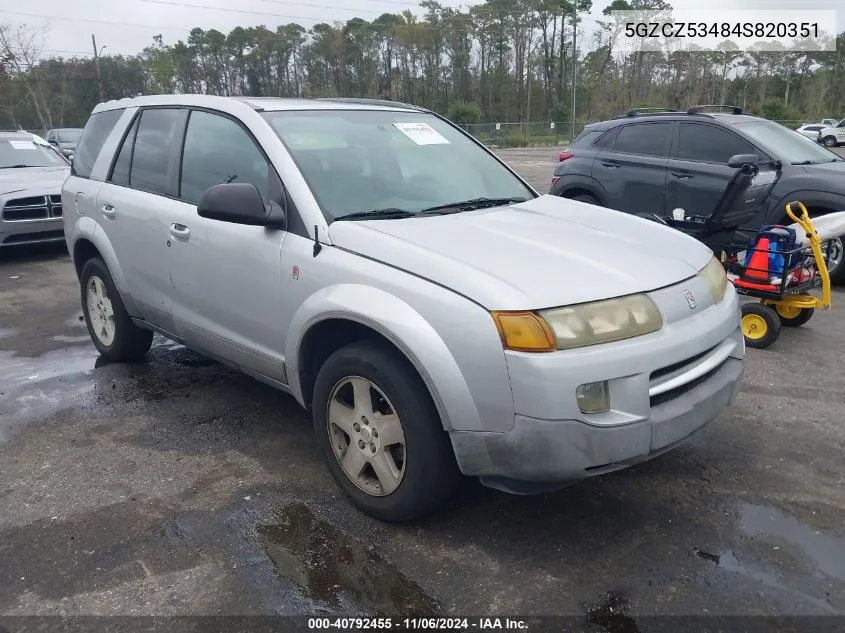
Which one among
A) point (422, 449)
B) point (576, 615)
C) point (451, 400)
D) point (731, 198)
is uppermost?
point (731, 198)

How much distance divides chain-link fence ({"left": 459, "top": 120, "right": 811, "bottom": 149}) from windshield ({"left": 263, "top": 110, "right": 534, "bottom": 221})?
4257 centimetres

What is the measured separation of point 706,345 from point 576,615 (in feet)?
3.87

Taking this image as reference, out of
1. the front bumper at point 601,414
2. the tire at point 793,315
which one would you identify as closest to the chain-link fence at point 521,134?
the tire at point 793,315

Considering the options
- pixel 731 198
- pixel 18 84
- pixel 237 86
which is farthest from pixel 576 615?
pixel 237 86

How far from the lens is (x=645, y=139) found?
326 inches

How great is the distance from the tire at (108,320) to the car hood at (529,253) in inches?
97.2

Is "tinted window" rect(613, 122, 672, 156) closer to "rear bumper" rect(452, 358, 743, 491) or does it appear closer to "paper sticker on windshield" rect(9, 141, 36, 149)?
"rear bumper" rect(452, 358, 743, 491)

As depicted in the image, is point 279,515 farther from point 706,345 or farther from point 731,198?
point 731,198

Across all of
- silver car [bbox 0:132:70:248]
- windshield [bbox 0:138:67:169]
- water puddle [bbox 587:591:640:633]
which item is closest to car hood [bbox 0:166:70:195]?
silver car [bbox 0:132:70:248]

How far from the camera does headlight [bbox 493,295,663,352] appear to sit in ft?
8.23

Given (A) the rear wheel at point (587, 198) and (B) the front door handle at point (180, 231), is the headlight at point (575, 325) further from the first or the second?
(A) the rear wheel at point (587, 198)

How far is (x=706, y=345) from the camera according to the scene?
9.41 feet

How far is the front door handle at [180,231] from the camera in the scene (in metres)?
3.89

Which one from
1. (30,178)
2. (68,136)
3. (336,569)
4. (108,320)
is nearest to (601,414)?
(336,569)
